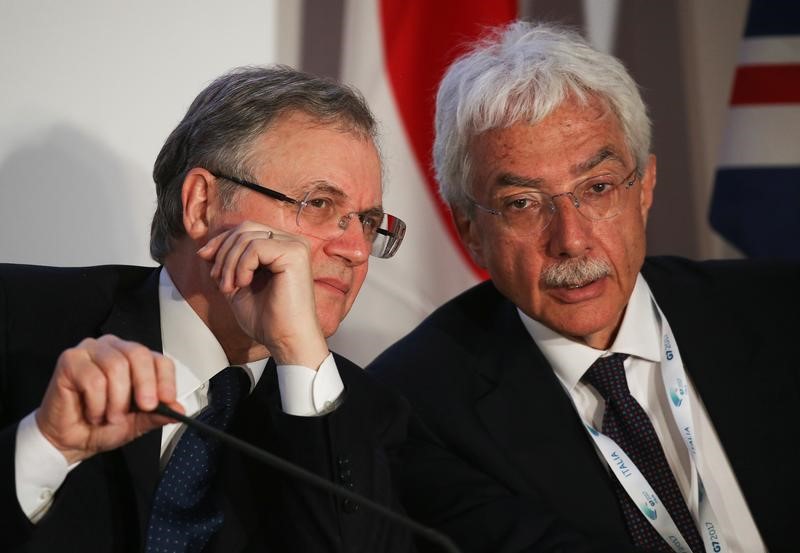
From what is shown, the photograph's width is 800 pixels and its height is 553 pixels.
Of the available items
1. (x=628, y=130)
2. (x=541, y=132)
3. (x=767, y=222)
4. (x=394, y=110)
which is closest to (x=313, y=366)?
(x=541, y=132)

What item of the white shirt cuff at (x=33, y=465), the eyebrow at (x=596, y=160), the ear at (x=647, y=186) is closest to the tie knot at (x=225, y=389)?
the white shirt cuff at (x=33, y=465)

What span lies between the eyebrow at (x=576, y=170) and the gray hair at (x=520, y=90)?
4.2 inches

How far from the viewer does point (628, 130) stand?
236 centimetres

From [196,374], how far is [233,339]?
125 mm

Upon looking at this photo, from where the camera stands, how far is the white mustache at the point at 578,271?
2.21 metres

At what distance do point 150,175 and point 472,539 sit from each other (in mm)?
1181

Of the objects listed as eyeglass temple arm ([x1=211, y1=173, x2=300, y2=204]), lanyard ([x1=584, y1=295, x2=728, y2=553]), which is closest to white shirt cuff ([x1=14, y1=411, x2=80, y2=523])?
eyeglass temple arm ([x1=211, y1=173, x2=300, y2=204])

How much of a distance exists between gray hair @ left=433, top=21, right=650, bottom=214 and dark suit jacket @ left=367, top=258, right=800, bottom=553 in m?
0.34

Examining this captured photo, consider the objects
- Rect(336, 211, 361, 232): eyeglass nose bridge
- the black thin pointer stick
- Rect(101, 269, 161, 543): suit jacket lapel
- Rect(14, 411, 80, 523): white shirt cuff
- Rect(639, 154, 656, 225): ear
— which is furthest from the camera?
Rect(639, 154, 656, 225): ear

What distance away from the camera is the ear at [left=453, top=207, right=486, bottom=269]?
95.9 inches

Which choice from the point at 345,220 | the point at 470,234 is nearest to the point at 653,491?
the point at 470,234

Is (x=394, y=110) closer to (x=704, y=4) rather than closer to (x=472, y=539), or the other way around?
(x=704, y=4)

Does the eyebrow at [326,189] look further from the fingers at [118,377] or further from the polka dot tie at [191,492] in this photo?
the fingers at [118,377]

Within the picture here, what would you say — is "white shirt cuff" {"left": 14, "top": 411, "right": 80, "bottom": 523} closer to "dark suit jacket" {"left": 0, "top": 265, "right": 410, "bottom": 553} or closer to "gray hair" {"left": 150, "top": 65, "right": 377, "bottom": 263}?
"dark suit jacket" {"left": 0, "top": 265, "right": 410, "bottom": 553}
